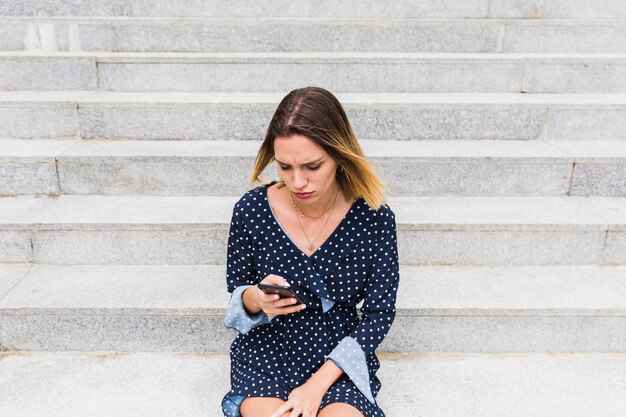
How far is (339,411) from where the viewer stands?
5.79 feet

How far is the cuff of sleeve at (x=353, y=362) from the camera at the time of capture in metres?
1.88

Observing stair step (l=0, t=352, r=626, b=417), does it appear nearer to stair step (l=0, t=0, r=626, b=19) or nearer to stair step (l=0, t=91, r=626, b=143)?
stair step (l=0, t=91, r=626, b=143)

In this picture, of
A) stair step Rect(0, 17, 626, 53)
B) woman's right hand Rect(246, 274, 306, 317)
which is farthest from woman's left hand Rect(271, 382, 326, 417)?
stair step Rect(0, 17, 626, 53)

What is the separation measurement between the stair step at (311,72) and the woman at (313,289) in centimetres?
186

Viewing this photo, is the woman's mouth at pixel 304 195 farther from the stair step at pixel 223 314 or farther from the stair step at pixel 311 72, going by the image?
the stair step at pixel 311 72

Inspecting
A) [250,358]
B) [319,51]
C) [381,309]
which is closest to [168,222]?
[250,358]

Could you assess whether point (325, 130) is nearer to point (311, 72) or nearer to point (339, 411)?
point (339, 411)

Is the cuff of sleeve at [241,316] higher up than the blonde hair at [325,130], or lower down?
lower down

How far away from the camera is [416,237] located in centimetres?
278

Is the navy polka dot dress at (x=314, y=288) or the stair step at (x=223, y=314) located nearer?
the navy polka dot dress at (x=314, y=288)

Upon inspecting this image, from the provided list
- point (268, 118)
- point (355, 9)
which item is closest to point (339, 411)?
point (268, 118)

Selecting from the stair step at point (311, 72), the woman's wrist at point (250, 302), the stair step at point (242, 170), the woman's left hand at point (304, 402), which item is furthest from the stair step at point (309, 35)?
the woman's left hand at point (304, 402)

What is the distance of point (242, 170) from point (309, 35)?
1489 mm

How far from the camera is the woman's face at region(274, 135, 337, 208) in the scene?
66.0 inches
